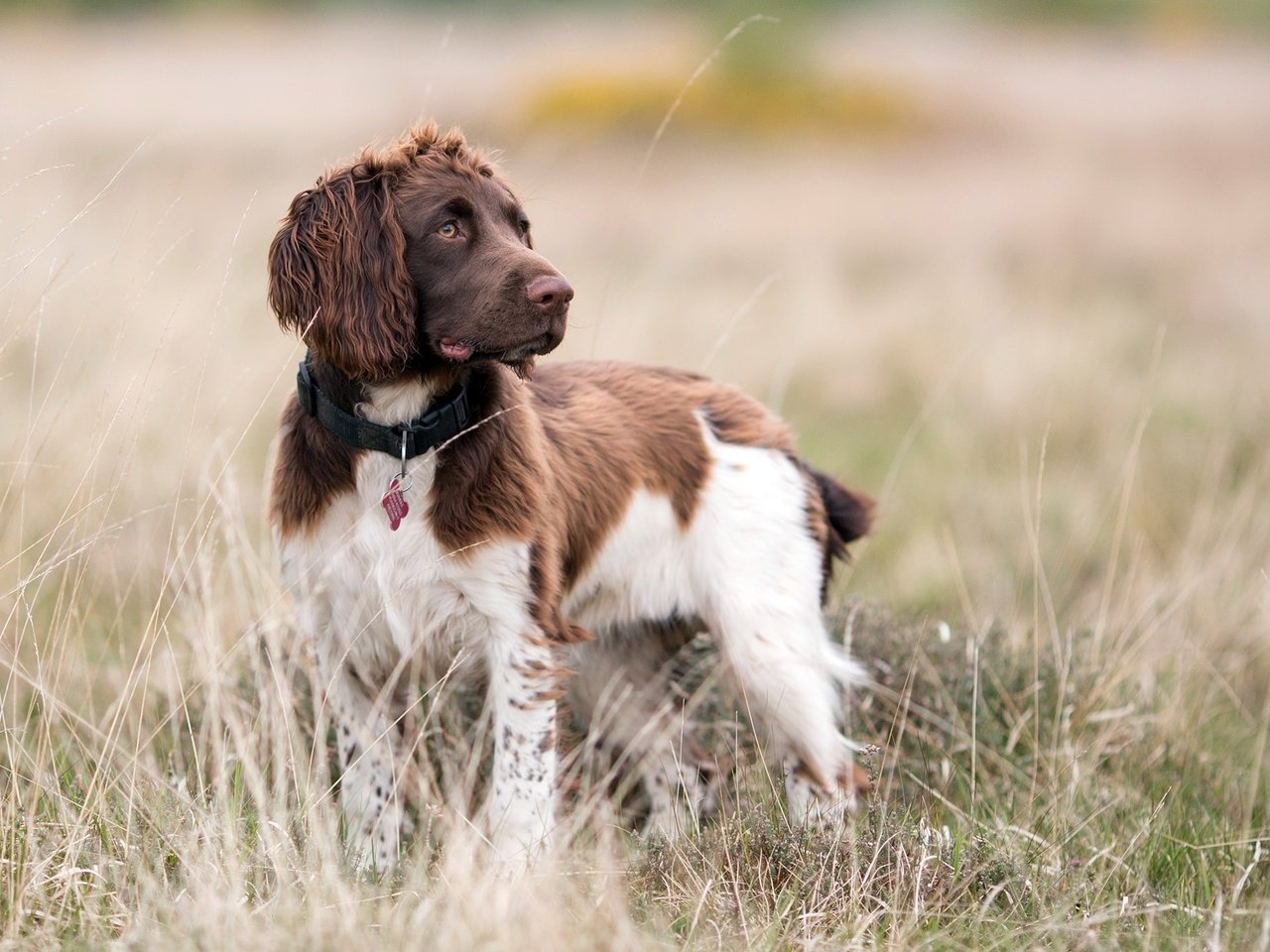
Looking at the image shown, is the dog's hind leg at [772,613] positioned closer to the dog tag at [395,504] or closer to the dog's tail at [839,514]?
the dog's tail at [839,514]

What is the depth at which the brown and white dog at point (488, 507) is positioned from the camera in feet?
10.3

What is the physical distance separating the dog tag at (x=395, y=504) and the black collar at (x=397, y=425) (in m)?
0.07

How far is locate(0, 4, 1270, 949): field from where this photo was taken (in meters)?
2.83

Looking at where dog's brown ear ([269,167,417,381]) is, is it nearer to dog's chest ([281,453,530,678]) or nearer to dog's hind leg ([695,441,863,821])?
dog's chest ([281,453,530,678])

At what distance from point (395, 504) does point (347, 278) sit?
1.67 ft

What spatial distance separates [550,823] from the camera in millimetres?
3301

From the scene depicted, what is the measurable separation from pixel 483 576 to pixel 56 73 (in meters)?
16.3

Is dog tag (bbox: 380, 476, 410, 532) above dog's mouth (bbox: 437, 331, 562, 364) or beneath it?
beneath

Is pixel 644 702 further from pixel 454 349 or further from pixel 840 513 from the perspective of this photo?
pixel 454 349

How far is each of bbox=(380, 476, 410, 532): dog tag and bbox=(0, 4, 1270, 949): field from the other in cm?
38

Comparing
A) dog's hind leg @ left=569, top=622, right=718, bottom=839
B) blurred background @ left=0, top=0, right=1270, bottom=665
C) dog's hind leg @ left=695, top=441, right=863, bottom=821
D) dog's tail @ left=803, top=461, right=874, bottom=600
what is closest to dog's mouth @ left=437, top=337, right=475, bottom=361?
blurred background @ left=0, top=0, right=1270, bottom=665

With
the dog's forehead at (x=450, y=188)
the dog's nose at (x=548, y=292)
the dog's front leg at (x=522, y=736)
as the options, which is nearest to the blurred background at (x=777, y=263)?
the dog's forehead at (x=450, y=188)

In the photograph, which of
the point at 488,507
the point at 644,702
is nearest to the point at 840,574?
the point at 644,702

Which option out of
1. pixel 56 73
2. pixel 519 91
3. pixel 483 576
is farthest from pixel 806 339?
pixel 519 91
